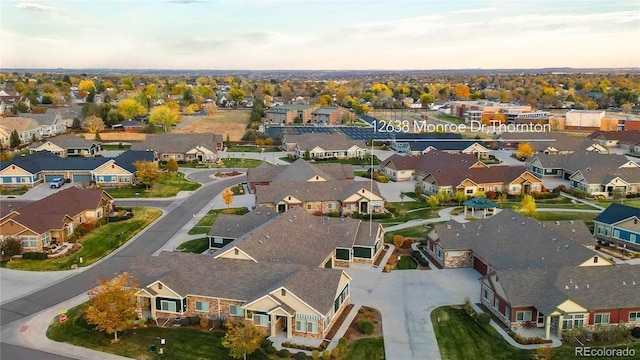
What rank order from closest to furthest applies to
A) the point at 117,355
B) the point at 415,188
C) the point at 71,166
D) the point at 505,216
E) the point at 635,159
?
the point at 117,355 → the point at 505,216 → the point at 415,188 → the point at 71,166 → the point at 635,159

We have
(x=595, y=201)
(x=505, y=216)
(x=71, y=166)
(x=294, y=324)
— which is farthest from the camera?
(x=71, y=166)

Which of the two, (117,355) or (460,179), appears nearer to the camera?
(117,355)

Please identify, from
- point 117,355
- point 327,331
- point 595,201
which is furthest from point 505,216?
point 117,355

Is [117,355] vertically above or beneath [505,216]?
beneath

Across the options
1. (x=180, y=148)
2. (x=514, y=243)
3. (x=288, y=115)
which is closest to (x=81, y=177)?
(x=180, y=148)

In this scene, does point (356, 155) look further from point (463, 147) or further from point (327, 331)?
point (327, 331)

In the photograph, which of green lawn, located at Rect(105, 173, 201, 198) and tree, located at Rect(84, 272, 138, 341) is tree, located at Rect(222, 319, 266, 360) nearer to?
tree, located at Rect(84, 272, 138, 341)

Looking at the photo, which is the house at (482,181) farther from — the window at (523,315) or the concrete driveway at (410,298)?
the window at (523,315)
